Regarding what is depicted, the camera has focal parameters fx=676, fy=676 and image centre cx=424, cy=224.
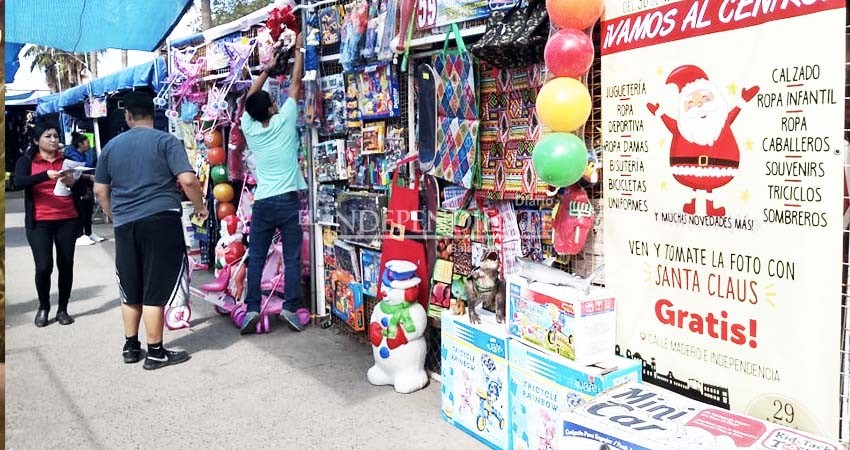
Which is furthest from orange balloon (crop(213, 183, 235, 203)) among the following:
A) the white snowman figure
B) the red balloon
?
the white snowman figure

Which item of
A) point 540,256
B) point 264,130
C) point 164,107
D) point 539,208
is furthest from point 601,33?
point 164,107

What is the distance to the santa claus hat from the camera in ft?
8.48

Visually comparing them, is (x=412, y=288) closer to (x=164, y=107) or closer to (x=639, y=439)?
(x=639, y=439)

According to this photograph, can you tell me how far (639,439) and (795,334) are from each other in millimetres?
668

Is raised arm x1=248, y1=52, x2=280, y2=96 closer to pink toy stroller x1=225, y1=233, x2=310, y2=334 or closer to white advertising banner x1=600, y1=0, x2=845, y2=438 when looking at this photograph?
pink toy stroller x1=225, y1=233, x2=310, y2=334

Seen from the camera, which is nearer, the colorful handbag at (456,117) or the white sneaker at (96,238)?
the colorful handbag at (456,117)

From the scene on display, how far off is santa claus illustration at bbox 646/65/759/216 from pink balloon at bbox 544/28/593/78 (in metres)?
0.36

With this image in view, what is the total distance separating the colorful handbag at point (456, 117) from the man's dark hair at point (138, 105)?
208 cm

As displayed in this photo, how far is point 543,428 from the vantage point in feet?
9.80

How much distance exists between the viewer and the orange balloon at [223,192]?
21.3ft

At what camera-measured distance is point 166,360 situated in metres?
4.71

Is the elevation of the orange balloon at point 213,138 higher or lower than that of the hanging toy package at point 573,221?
higher

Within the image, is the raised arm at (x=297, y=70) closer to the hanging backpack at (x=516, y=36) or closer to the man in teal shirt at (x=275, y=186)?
the man in teal shirt at (x=275, y=186)

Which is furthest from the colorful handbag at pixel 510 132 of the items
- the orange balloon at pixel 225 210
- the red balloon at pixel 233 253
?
the orange balloon at pixel 225 210
